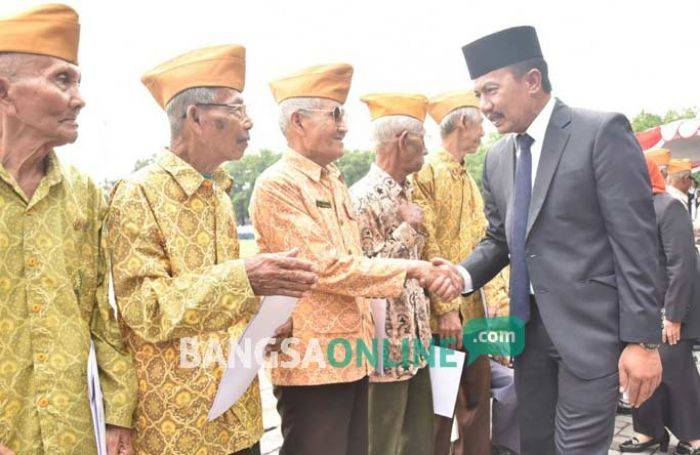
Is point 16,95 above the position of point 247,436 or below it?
above

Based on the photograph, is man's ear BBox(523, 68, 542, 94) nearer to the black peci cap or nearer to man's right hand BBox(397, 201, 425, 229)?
the black peci cap

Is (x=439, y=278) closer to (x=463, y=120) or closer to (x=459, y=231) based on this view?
(x=459, y=231)

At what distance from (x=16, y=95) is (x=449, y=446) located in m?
3.18

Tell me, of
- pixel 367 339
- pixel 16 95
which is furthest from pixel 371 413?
pixel 16 95

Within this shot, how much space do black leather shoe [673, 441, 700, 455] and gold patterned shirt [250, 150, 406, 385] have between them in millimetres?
2994

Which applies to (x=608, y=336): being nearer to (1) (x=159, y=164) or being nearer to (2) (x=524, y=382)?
(2) (x=524, y=382)

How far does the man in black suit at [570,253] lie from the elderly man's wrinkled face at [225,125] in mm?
1052

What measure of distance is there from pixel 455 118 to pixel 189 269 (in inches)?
114

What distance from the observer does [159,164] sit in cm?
226

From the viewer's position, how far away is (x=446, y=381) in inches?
144

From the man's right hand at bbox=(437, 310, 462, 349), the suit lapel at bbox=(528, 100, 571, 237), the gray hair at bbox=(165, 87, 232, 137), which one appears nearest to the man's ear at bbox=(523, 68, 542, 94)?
the suit lapel at bbox=(528, 100, 571, 237)

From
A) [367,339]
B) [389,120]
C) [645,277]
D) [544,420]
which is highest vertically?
[389,120]

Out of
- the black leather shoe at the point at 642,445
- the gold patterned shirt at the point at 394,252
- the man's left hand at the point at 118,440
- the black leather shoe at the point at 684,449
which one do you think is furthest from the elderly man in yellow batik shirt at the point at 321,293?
the black leather shoe at the point at 684,449

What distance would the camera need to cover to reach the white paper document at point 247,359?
212cm
